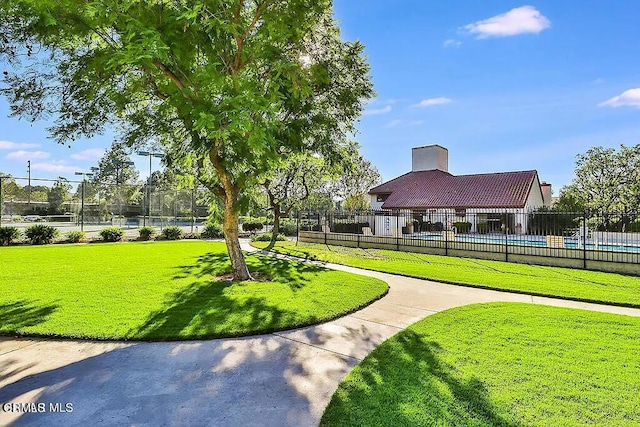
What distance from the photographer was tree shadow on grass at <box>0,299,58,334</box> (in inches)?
190

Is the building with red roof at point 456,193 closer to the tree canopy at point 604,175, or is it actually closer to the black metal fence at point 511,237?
the black metal fence at point 511,237

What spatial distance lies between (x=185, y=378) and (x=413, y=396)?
2.24 meters

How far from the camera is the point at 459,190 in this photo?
29391 mm

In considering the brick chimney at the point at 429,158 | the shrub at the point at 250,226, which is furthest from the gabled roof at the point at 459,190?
the shrub at the point at 250,226

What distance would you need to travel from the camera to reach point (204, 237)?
2284cm

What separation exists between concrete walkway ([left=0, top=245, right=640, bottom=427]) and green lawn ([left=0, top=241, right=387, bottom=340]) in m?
0.39

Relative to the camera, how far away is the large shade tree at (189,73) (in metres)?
4.61

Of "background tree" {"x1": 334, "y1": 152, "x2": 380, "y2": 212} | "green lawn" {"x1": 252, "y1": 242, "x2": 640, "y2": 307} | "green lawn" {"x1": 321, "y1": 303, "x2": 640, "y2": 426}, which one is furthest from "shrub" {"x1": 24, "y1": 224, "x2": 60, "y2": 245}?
"background tree" {"x1": 334, "y1": 152, "x2": 380, "y2": 212}

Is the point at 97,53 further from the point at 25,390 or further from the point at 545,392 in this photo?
the point at 545,392

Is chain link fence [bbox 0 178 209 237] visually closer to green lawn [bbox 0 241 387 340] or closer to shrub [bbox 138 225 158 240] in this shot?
shrub [bbox 138 225 158 240]

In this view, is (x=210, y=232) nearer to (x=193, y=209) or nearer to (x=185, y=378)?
(x=193, y=209)

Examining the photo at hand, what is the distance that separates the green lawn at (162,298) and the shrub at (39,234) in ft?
23.6

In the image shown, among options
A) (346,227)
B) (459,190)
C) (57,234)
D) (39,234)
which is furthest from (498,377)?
(459,190)

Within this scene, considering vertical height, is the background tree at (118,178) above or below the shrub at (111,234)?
above
